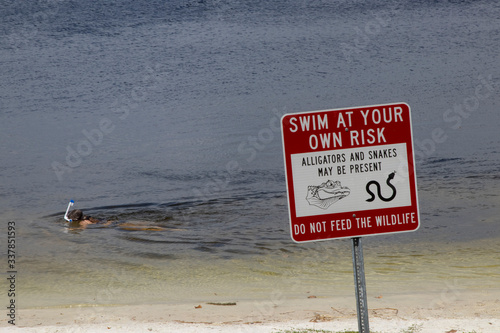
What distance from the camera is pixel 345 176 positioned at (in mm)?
3875

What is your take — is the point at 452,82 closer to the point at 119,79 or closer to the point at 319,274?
the point at 119,79

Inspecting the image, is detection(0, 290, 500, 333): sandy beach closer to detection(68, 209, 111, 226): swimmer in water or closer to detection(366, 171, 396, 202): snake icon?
detection(366, 171, 396, 202): snake icon

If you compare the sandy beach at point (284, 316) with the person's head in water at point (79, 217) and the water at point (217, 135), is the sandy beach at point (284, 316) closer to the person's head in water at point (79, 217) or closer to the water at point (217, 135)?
the water at point (217, 135)

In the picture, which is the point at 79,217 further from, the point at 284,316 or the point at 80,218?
the point at 284,316

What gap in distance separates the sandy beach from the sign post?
275cm

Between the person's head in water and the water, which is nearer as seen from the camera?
the water

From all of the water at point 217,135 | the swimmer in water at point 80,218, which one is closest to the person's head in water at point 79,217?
the swimmer in water at point 80,218

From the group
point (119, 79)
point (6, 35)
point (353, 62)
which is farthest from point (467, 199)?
point (6, 35)

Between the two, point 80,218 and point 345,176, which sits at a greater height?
point 80,218

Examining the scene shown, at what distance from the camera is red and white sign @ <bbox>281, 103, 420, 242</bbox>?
3873 mm

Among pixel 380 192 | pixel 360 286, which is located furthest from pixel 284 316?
pixel 380 192

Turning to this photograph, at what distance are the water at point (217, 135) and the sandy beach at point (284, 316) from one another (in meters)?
0.94

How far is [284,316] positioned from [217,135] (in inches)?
622

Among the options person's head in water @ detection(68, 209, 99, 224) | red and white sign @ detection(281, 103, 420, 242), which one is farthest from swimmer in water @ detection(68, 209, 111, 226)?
red and white sign @ detection(281, 103, 420, 242)
